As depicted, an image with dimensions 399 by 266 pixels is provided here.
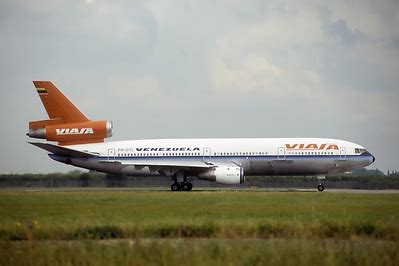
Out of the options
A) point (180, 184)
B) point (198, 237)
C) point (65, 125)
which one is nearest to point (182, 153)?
point (180, 184)

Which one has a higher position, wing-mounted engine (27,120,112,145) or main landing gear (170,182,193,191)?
wing-mounted engine (27,120,112,145)

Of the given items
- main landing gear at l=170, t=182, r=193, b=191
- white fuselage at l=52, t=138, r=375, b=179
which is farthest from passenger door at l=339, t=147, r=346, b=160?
main landing gear at l=170, t=182, r=193, b=191

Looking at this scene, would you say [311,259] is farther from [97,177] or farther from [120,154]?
[97,177]

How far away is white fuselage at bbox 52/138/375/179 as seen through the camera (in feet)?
140

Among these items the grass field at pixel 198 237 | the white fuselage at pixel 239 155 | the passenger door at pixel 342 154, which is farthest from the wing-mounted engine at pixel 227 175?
the grass field at pixel 198 237

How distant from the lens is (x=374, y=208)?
950 inches

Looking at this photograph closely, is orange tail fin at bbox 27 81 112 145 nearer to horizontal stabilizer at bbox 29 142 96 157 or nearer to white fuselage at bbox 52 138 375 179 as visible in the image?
white fuselage at bbox 52 138 375 179

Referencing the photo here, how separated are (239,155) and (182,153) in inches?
160

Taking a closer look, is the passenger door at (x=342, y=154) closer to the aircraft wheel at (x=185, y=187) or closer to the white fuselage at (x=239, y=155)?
the white fuselage at (x=239, y=155)

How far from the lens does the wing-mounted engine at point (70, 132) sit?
150 feet

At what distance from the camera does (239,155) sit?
43312 millimetres

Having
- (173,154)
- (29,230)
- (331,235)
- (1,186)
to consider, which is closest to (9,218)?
(29,230)

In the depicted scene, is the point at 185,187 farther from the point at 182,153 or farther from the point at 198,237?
the point at 198,237

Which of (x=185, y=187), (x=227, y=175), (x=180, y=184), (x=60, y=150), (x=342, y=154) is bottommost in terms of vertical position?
(x=185, y=187)
